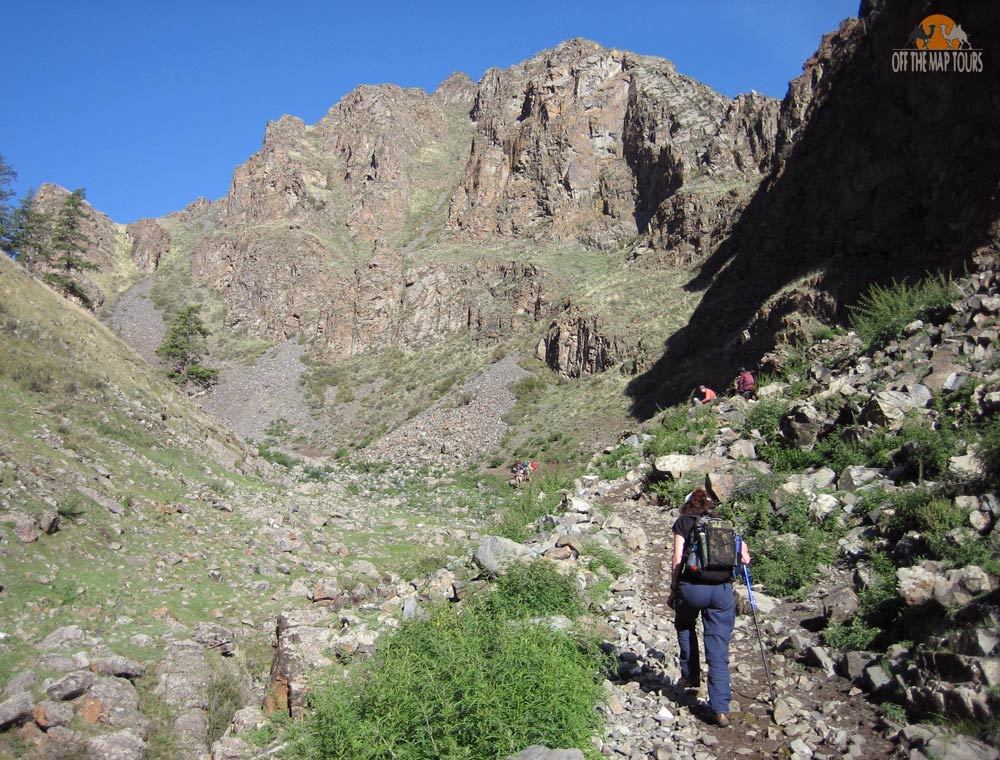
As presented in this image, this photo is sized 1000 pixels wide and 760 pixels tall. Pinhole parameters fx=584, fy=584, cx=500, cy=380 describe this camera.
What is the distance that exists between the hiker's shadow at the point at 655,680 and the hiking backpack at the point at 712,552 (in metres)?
0.97

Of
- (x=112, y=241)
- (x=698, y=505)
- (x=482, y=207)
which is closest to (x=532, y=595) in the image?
(x=698, y=505)

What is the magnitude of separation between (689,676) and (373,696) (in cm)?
251

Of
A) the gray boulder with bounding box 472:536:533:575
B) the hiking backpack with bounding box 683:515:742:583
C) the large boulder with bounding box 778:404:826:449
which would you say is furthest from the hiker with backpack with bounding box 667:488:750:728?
the large boulder with bounding box 778:404:826:449

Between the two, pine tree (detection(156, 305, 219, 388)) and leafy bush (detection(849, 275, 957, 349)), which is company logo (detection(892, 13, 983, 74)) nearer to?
leafy bush (detection(849, 275, 957, 349))

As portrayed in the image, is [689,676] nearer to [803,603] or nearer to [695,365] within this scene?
[803,603]

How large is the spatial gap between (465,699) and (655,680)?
1867 mm

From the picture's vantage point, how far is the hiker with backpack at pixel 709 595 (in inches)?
169

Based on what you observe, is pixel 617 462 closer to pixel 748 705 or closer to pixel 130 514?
pixel 748 705

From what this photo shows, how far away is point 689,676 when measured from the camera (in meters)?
4.73

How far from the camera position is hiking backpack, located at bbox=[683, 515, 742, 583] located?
439 centimetres

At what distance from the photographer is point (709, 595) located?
178 inches

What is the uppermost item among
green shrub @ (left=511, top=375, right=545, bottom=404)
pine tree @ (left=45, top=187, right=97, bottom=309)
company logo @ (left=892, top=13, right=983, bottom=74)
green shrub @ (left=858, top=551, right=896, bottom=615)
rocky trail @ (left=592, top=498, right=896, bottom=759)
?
pine tree @ (left=45, top=187, right=97, bottom=309)

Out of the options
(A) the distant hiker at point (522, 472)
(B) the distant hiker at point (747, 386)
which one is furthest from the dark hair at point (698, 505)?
(A) the distant hiker at point (522, 472)

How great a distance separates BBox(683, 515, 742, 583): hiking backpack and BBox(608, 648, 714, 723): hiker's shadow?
0.97m
